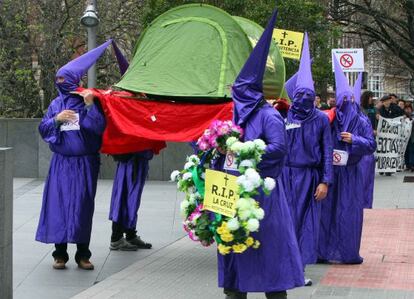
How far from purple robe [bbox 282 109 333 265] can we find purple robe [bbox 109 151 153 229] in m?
1.98

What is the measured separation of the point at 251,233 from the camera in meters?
5.83

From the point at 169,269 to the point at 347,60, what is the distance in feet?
36.8

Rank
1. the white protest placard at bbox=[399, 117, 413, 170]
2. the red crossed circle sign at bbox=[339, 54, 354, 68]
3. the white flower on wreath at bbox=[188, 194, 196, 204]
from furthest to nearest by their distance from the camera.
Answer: the white protest placard at bbox=[399, 117, 413, 170]
the red crossed circle sign at bbox=[339, 54, 354, 68]
the white flower on wreath at bbox=[188, 194, 196, 204]

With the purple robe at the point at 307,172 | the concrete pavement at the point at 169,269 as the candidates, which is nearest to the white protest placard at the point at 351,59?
the concrete pavement at the point at 169,269

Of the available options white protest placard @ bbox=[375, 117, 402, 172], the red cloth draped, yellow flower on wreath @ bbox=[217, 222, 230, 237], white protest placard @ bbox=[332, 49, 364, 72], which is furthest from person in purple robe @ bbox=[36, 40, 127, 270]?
white protest placard @ bbox=[375, 117, 402, 172]

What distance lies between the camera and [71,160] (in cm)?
859

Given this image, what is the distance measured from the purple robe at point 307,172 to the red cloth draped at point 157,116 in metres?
0.80

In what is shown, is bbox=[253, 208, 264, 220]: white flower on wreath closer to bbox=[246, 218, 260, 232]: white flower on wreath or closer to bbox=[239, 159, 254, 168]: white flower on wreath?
bbox=[246, 218, 260, 232]: white flower on wreath

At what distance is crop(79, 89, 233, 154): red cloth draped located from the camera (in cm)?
862

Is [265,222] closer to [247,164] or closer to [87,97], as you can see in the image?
[247,164]

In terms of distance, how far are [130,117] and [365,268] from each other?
2.86 metres

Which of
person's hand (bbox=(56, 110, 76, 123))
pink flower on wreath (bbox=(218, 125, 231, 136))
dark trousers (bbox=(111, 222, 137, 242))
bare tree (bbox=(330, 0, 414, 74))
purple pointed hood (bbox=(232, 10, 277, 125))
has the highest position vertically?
bare tree (bbox=(330, 0, 414, 74))

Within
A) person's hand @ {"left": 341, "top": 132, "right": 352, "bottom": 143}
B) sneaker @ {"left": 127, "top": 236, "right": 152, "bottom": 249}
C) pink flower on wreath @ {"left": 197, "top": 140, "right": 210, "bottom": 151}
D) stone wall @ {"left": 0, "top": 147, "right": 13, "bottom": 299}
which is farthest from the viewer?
sneaker @ {"left": 127, "top": 236, "right": 152, "bottom": 249}

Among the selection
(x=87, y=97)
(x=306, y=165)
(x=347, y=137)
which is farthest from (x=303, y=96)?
(x=87, y=97)
